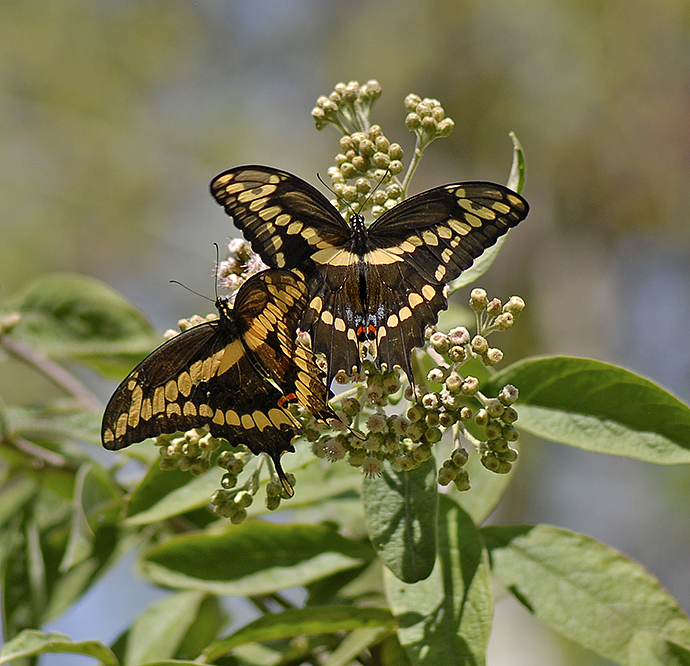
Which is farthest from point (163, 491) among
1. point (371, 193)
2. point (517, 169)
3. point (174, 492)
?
point (517, 169)

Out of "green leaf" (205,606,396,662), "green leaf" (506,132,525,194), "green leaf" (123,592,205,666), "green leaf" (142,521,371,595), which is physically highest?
"green leaf" (506,132,525,194)

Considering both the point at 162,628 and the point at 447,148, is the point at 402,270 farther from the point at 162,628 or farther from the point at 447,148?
the point at 447,148

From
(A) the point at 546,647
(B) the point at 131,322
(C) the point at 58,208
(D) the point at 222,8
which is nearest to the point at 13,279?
(C) the point at 58,208

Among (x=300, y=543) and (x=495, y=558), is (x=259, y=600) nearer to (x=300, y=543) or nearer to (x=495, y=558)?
(x=300, y=543)

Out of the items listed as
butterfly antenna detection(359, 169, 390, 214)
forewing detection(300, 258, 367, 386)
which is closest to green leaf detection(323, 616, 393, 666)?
forewing detection(300, 258, 367, 386)

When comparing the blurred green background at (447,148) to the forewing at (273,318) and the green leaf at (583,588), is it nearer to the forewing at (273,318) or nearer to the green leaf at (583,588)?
the green leaf at (583,588)

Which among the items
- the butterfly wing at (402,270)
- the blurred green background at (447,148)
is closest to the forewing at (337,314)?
the butterfly wing at (402,270)

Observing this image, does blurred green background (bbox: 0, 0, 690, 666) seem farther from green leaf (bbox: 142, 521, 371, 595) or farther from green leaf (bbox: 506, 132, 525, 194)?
green leaf (bbox: 506, 132, 525, 194)
